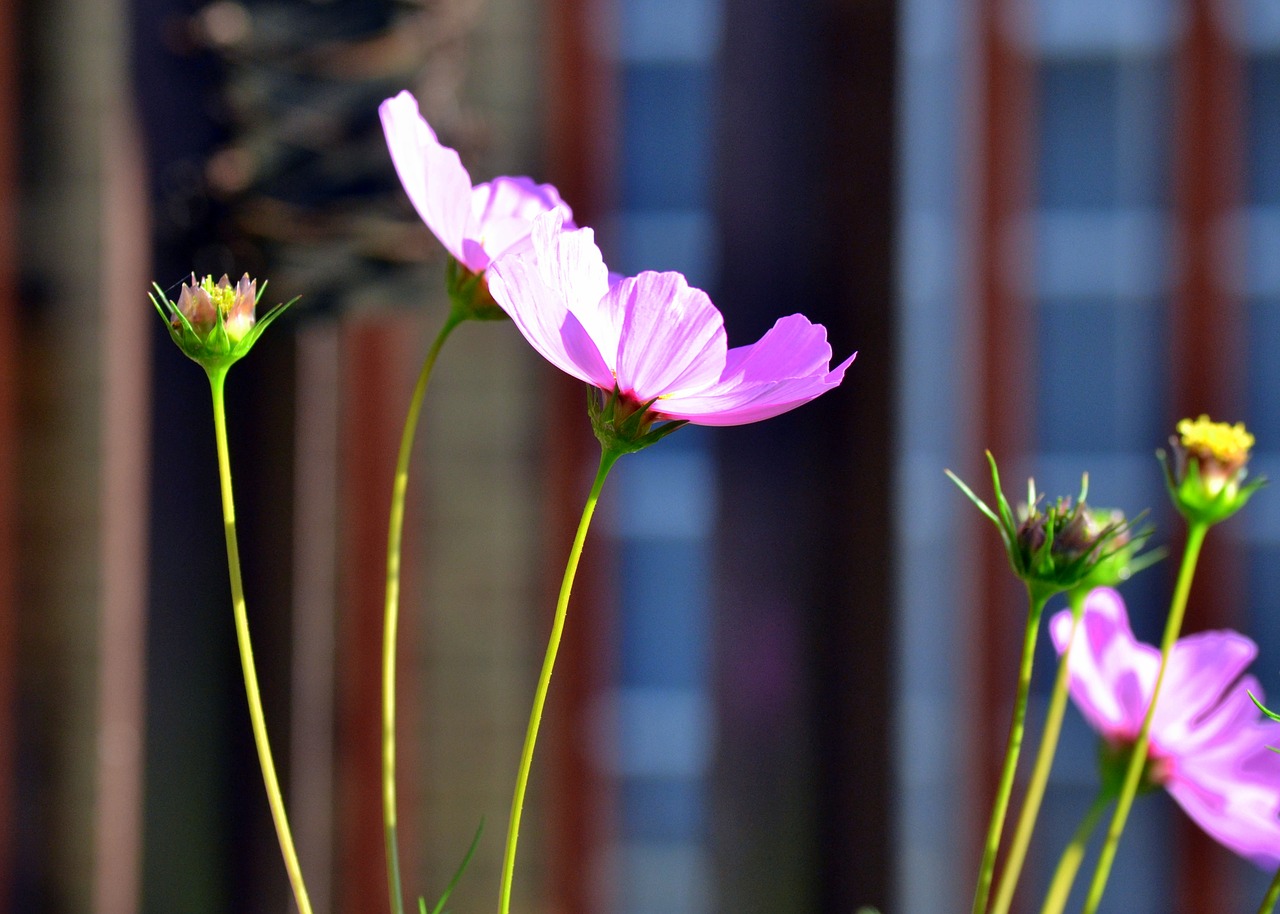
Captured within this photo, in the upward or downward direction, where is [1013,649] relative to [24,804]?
upward

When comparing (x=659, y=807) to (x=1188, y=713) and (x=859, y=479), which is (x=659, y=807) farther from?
(x=1188, y=713)

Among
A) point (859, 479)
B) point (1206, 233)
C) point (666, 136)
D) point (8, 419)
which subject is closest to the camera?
point (859, 479)

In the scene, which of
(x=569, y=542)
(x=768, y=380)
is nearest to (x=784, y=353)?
(x=768, y=380)

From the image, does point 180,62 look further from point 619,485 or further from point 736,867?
point 619,485

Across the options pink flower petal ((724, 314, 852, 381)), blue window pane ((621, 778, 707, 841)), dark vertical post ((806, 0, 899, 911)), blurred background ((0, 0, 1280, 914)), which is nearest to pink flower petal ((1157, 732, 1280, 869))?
pink flower petal ((724, 314, 852, 381))

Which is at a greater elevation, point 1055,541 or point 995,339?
point 995,339

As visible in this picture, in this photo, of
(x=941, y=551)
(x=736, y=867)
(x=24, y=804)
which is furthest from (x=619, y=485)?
(x=736, y=867)
